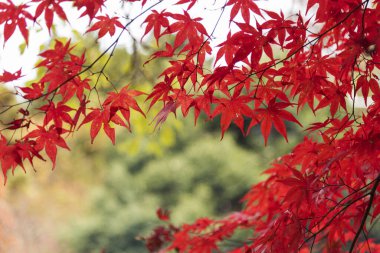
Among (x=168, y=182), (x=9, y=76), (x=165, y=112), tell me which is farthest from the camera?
(x=168, y=182)

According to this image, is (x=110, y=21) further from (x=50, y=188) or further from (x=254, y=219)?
(x=50, y=188)

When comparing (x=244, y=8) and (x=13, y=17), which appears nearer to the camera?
(x=244, y=8)

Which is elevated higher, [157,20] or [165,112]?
[157,20]

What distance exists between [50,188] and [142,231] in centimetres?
263

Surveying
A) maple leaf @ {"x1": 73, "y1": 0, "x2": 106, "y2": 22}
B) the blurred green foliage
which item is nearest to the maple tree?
maple leaf @ {"x1": 73, "y1": 0, "x2": 106, "y2": 22}

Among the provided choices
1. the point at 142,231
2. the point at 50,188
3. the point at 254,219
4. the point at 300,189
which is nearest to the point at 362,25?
the point at 300,189

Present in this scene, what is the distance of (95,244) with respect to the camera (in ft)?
18.0

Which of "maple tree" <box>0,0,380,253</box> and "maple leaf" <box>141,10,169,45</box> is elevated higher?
"maple leaf" <box>141,10,169,45</box>

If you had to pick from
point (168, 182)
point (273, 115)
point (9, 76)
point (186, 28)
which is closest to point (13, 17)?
point (9, 76)

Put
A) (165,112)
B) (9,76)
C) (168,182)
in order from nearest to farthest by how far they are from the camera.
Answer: (165,112) < (9,76) < (168,182)

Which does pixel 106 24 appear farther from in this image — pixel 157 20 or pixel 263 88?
pixel 263 88

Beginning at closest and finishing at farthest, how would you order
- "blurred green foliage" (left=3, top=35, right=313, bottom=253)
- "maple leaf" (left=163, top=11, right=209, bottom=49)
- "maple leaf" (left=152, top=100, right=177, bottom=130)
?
"maple leaf" (left=152, top=100, right=177, bottom=130) → "maple leaf" (left=163, top=11, right=209, bottom=49) → "blurred green foliage" (left=3, top=35, right=313, bottom=253)

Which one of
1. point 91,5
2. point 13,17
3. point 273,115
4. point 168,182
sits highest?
point 168,182

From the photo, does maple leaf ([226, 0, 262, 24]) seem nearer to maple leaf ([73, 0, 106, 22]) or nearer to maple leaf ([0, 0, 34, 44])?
maple leaf ([73, 0, 106, 22])
